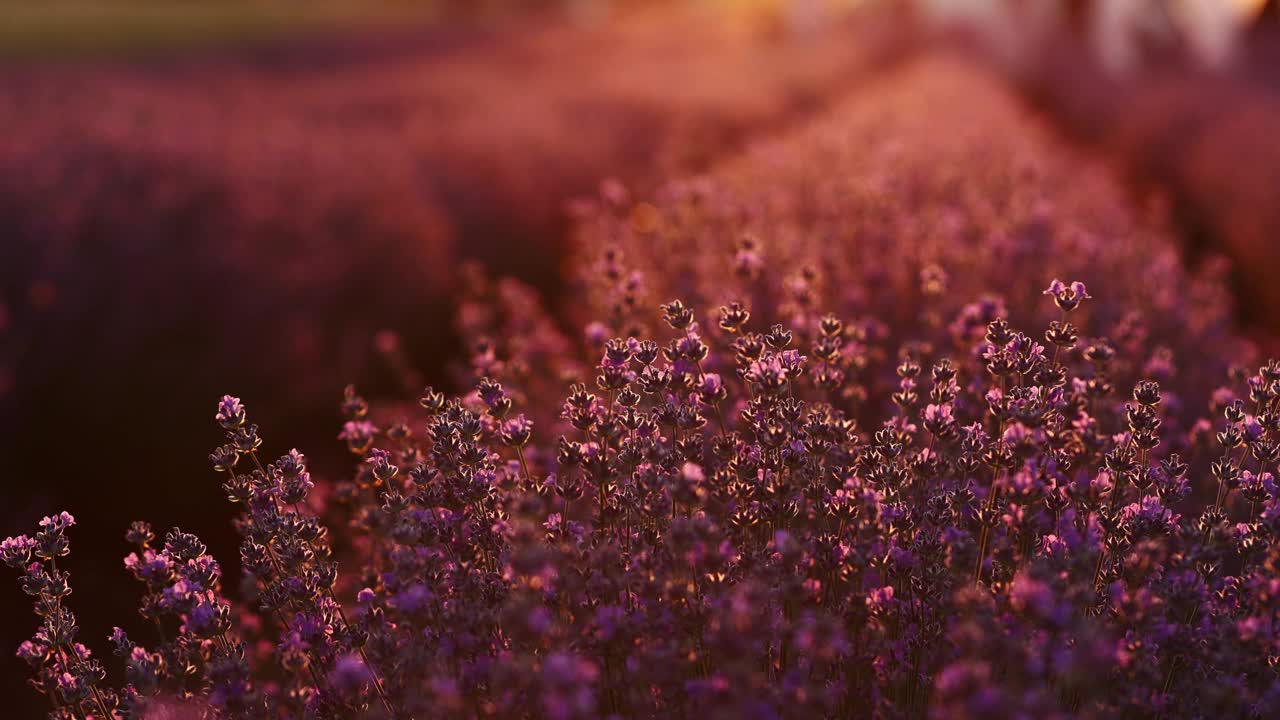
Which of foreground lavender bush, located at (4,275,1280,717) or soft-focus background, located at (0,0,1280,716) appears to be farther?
soft-focus background, located at (0,0,1280,716)

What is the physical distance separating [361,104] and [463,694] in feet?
29.1

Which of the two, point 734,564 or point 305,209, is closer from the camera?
point 734,564

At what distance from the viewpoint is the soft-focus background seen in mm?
4199

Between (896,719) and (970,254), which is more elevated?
(970,254)

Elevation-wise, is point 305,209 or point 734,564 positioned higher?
point 305,209

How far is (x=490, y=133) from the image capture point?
7.54 m

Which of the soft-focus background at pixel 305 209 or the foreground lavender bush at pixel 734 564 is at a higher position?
the soft-focus background at pixel 305 209

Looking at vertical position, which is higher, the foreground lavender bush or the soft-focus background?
the soft-focus background

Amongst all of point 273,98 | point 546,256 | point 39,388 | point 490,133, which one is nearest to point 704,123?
point 490,133

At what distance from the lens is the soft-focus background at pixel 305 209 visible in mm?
4199

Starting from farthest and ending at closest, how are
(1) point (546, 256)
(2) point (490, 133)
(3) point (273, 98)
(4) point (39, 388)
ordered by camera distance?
1. (3) point (273, 98)
2. (2) point (490, 133)
3. (1) point (546, 256)
4. (4) point (39, 388)

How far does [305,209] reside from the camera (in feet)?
18.2

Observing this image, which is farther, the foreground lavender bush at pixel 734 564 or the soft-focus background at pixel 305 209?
the soft-focus background at pixel 305 209

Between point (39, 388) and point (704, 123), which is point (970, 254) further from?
point (704, 123)
